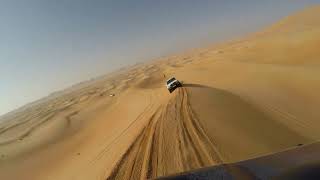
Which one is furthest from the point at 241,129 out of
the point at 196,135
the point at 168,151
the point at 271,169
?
the point at 271,169

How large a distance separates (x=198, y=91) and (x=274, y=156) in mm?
18371

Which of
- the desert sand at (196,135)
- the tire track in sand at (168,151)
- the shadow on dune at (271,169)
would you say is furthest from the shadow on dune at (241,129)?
the shadow on dune at (271,169)

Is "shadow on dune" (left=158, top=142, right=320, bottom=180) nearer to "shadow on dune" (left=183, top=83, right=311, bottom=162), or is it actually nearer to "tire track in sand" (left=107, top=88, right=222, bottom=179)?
"tire track in sand" (left=107, top=88, right=222, bottom=179)

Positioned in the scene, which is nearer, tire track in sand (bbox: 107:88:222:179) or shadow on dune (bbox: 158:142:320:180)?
shadow on dune (bbox: 158:142:320:180)

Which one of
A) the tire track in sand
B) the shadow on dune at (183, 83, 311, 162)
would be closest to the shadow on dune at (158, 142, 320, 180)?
the tire track in sand

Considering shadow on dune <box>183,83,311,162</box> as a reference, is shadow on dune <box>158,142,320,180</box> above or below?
above

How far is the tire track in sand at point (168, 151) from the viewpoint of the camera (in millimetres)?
11484

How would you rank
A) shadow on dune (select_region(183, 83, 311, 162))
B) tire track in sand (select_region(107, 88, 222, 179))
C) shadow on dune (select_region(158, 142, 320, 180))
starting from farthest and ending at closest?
shadow on dune (select_region(183, 83, 311, 162)) < tire track in sand (select_region(107, 88, 222, 179)) < shadow on dune (select_region(158, 142, 320, 180))

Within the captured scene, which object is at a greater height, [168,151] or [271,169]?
[271,169]

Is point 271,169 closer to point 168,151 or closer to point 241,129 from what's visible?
point 168,151

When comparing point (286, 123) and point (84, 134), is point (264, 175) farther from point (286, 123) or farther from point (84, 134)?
point (84, 134)

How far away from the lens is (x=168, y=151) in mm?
13039

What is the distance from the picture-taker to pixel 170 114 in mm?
19344

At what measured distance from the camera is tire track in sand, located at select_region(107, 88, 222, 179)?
11.5 meters
